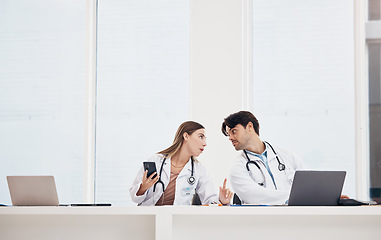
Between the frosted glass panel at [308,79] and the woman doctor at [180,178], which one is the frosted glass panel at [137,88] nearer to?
the frosted glass panel at [308,79]

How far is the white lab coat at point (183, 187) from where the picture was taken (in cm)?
338

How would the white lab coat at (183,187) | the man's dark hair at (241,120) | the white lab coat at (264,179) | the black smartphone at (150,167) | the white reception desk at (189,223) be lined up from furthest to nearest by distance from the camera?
the man's dark hair at (241,120) → the white lab coat at (183,187) → the black smartphone at (150,167) → the white lab coat at (264,179) → the white reception desk at (189,223)

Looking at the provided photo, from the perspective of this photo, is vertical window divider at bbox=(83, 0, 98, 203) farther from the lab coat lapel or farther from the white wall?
the lab coat lapel

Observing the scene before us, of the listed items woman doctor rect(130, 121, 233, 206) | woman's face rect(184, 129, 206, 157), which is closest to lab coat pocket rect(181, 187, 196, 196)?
woman doctor rect(130, 121, 233, 206)

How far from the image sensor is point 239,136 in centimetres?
346

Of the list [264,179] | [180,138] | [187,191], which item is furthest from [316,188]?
[180,138]

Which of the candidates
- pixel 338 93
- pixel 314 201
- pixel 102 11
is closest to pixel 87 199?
pixel 102 11

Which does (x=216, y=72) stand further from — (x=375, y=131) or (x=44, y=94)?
(x=44, y=94)

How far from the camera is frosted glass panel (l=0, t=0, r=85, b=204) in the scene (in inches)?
190

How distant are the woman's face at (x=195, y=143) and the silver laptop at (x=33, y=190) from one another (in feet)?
4.67

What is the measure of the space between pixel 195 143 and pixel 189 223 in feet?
4.60

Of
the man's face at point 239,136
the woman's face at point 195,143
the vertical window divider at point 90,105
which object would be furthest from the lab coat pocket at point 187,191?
the vertical window divider at point 90,105

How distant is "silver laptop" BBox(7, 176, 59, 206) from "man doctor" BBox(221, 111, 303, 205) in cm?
135

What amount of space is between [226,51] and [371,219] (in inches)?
107
